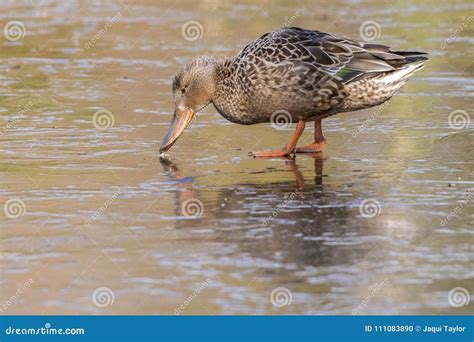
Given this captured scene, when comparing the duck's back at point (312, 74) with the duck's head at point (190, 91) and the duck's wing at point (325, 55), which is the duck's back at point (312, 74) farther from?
the duck's head at point (190, 91)

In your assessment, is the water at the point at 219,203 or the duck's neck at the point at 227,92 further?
the duck's neck at the point at 227,92

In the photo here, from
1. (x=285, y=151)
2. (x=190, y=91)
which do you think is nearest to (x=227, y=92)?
(x=190, y=91)

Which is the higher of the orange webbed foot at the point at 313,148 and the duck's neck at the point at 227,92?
the duck's neck at the point at 227,92

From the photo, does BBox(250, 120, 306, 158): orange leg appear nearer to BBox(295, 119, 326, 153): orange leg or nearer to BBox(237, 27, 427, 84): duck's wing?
BBox(295, 119, 326, 153): orange leg

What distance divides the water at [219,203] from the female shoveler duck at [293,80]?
Answer: 0.41 m

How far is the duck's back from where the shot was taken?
9.76 m

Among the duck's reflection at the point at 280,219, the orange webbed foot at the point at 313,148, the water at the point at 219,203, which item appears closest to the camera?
the water at the point at 219,203

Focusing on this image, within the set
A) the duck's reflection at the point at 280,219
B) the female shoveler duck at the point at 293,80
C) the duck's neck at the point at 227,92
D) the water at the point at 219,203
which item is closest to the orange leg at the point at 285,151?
the female shoveler duck at the point at 293,80

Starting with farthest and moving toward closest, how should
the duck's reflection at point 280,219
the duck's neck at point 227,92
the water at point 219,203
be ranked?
the duck's neck at point 227,92 → the duck's reflection at point 280,219 → the water at point 219,203

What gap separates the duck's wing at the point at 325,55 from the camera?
9812mm

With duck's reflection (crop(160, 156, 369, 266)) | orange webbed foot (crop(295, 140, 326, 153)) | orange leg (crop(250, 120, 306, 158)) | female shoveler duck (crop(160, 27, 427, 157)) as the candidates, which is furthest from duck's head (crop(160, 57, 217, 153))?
duck's reflection (crop(160, 156, 369, 266))

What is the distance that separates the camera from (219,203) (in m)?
8.16

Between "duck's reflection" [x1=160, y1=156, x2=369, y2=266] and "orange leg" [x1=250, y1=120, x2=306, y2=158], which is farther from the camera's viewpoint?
"orange leg" [x1=250, y1=120, x2=306, y2=158]

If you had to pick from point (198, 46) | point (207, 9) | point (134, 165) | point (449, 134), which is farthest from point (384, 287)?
point (207, 9)
